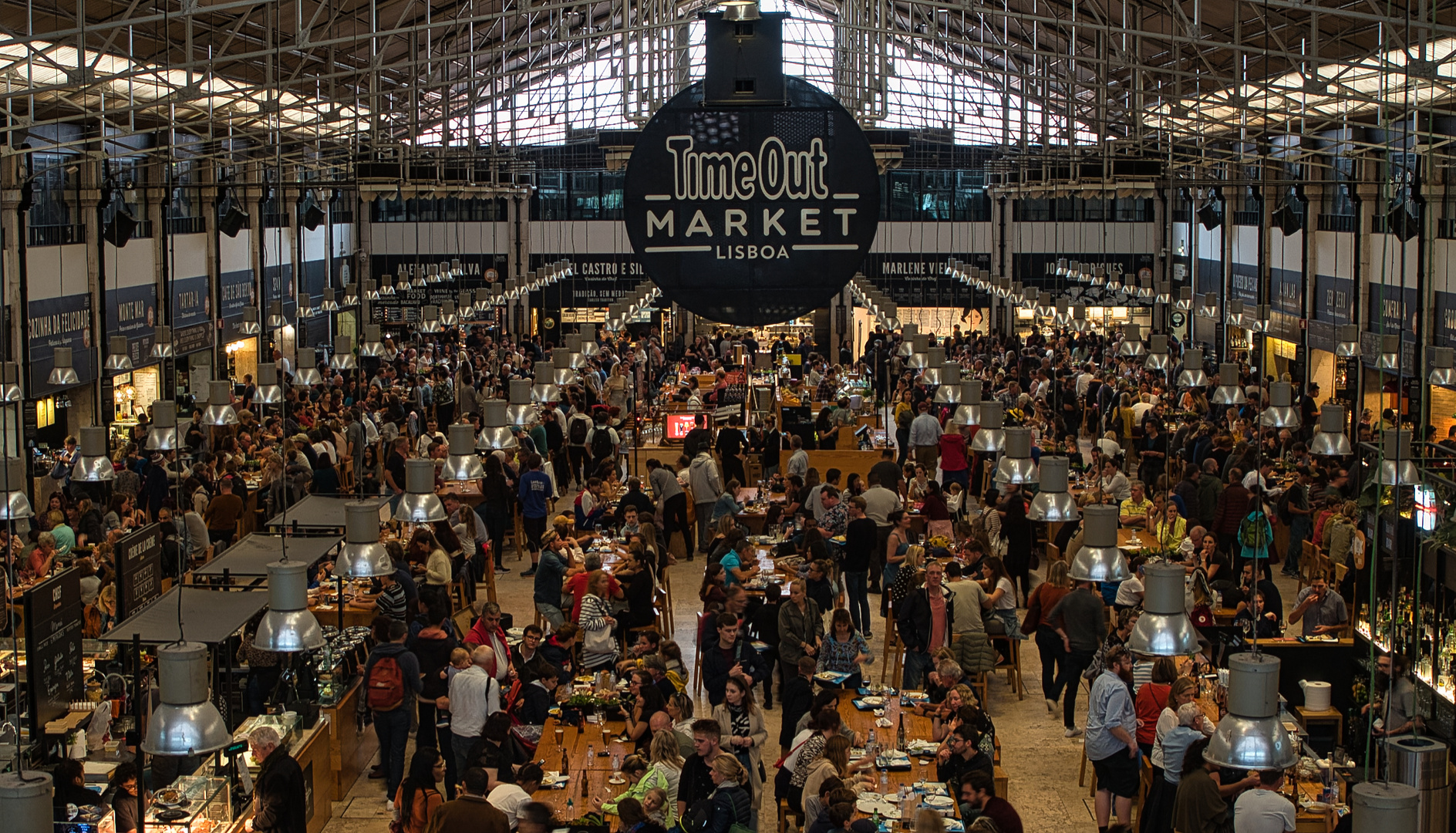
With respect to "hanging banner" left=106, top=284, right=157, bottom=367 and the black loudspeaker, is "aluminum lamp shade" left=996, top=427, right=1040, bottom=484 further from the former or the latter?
"hanging banner" left=106, top=284, right=157, bottom=367

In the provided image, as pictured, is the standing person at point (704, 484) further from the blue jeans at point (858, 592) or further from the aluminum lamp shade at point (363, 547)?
the aluminum lamp shade at point (363, 547)

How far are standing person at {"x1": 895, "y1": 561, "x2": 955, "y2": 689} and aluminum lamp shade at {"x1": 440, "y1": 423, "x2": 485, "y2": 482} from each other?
11.6 feet

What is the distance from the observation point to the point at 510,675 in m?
11.1

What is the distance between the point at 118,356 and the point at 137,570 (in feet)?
31.9

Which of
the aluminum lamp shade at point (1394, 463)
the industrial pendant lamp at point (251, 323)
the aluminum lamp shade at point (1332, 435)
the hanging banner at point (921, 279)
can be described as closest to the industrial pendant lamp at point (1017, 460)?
the aluminum lamp shade at point (1394, 463)

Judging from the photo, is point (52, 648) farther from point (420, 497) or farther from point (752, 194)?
point (752, 194)

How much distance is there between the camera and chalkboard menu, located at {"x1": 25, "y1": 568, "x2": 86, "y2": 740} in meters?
9.77

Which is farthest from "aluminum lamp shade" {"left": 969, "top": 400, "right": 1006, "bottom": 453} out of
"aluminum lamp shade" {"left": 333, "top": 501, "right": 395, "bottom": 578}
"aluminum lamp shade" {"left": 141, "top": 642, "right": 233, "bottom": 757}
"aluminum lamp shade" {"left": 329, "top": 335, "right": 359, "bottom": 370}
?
"aluminum lamp shade" {"left": 329, "top": 335, "right": 359, "bottom": 370}

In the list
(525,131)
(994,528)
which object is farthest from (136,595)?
(525,131)

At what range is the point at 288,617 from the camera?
8281 mm

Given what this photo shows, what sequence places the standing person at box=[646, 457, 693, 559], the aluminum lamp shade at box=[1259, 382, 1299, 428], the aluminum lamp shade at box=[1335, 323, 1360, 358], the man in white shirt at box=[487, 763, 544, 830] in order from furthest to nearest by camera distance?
the aluminum lamp shade at box=[1335, 323, 1360, 358] → the standing person at box=[646, 457, 693, 559] → the aluminum lamp shade at box=[1259, 382, 1299, 428] → the man in white shirt at box=[487, 763, 544, 830]

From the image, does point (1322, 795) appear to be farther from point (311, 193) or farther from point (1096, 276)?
point (311, 193)

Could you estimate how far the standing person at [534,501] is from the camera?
1672 centimetres

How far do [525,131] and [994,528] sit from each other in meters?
31.5
